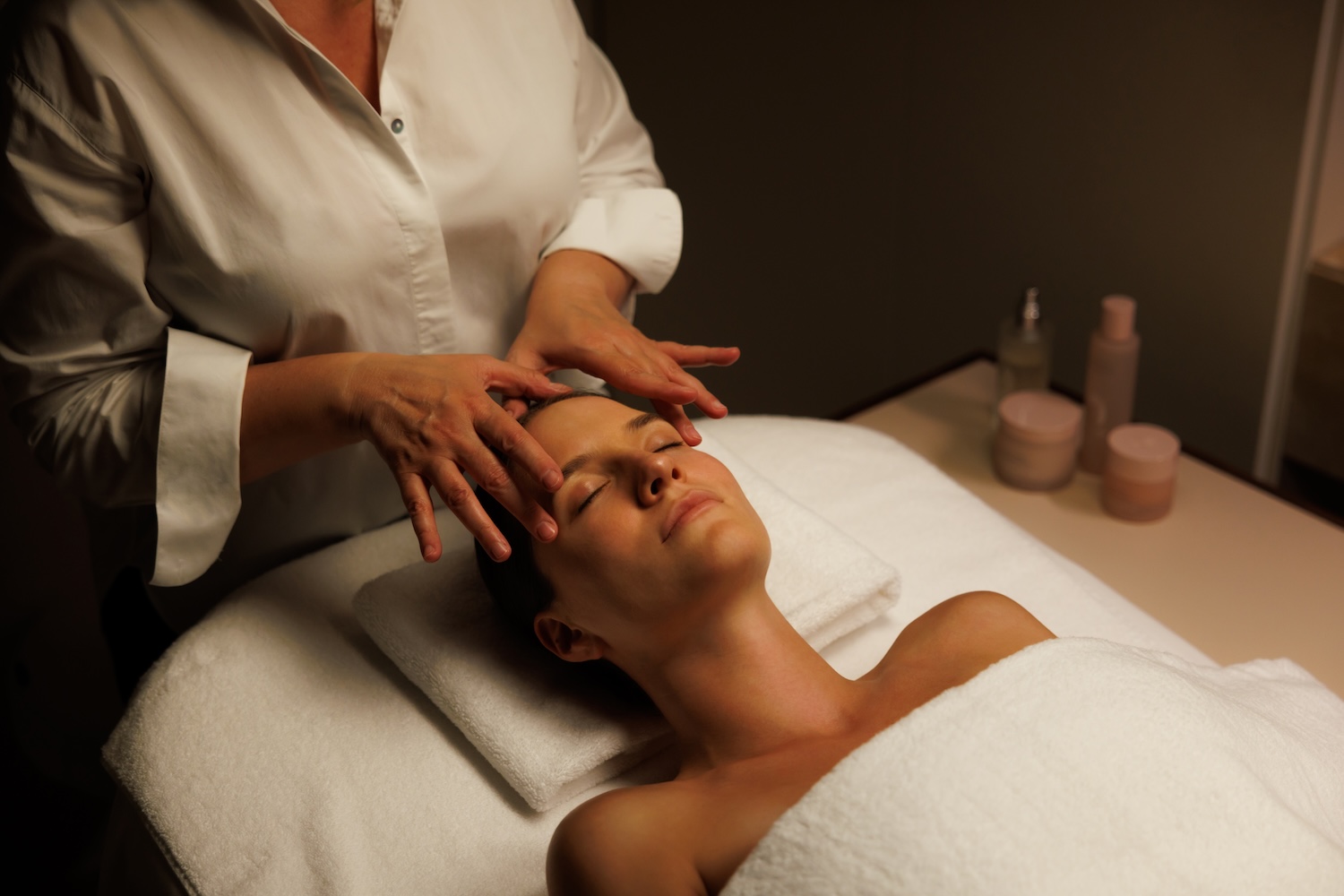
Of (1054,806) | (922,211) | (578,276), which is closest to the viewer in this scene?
(1054,806)

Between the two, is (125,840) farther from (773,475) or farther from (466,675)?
(773,475)

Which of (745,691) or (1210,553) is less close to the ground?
(745,691)

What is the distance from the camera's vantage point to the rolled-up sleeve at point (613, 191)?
A: 51.5 inches

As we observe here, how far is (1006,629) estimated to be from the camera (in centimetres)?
105

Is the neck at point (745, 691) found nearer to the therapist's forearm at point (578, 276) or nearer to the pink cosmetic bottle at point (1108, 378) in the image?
the therapist's forearm at point (578, 276)

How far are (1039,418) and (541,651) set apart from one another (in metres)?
0.87

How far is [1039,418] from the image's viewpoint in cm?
165

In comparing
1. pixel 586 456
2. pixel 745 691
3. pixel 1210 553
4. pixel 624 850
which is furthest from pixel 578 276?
pixel 1210 553

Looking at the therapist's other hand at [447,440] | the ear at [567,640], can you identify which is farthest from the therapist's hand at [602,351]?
the ear at [567,640]

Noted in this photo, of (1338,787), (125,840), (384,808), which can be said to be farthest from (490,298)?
(1338,787)

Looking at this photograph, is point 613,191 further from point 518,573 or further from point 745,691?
point 745,691

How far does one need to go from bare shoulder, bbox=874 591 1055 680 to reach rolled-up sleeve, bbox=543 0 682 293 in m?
0.53

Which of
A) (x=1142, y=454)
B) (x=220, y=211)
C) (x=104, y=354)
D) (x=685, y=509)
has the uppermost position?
(x=220, y=211)

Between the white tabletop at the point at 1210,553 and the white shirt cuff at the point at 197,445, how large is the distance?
1075mm
